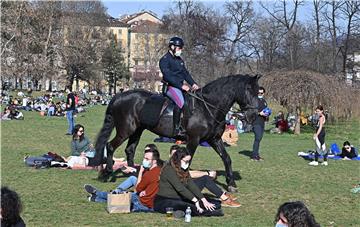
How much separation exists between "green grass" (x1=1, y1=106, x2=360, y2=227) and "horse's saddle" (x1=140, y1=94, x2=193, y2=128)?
155 cm

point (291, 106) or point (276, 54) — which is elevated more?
point (276, 54)

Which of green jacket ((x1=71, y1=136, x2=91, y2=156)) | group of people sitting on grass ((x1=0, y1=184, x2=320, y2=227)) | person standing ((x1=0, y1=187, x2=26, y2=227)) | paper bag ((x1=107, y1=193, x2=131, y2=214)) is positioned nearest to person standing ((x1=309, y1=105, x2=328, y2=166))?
green jacket ((x1=71, y1=136, x2=91, y2=156))

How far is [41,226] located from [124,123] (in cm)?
424

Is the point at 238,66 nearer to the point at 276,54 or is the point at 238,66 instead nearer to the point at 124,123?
the point at 276,54

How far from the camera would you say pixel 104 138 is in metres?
11.9

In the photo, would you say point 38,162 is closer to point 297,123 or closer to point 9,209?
point 9,209

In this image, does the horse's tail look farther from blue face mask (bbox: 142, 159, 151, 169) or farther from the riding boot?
blue face mask (bbox: 142, 159, 151, 169)

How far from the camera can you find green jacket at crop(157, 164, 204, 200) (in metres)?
8.35

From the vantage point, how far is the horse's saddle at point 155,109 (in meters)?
10.9

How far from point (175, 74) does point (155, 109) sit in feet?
2.99

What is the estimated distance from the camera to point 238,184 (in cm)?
1155

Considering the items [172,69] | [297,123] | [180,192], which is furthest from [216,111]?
[297,123]

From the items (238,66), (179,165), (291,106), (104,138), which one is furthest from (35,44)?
(179,165)

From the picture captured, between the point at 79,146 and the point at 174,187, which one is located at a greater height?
the point at 174,187
